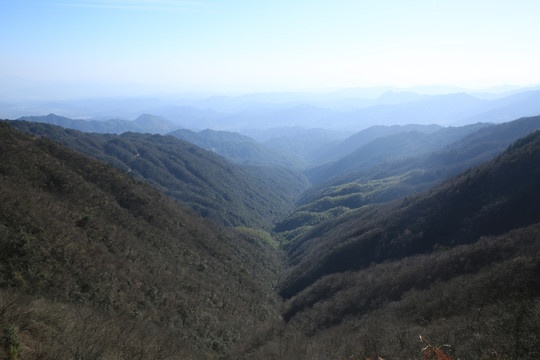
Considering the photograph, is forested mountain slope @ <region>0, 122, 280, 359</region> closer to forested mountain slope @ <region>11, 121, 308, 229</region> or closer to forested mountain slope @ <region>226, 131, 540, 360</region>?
forested mountain slope @ <region>226, 131, 540, 360</region>

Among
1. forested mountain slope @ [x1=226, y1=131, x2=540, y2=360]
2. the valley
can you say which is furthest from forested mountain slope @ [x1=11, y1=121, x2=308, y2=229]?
forested mountain slope @ [x1=226, y1=131, x2=540, y2=360]

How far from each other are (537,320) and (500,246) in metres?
28.5

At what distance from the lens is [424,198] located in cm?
7112

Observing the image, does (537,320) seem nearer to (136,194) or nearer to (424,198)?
(136,194)

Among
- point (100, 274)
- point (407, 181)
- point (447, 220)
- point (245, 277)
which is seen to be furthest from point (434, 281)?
point (407, 181)

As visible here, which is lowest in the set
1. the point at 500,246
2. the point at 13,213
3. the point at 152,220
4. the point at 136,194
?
the point at 500,246

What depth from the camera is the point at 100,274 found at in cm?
2805

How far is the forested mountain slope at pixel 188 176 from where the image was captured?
5241 inches

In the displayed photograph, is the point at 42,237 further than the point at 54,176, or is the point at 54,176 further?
the point at 54,176

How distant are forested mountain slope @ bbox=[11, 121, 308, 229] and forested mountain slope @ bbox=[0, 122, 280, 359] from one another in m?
72.6

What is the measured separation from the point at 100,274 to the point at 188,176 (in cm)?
12900

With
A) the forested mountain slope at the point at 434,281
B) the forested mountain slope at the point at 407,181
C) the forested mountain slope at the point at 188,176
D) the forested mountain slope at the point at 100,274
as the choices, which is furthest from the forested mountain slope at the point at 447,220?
the forested mountain slope at the point at 188,176

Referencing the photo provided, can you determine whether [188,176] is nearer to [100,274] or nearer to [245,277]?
[245,277]

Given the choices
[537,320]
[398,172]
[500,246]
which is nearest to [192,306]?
[537,320]
